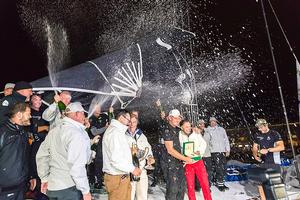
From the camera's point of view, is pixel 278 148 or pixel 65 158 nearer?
pixel 65 158

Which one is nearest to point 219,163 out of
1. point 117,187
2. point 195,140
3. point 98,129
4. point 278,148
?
point 195,140

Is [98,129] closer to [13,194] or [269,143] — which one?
[13,194]

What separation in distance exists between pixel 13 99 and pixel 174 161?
3.62m

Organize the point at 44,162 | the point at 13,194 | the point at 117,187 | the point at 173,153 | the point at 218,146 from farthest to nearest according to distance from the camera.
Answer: the point at 218,146, the point at 173,153, the point at 117,187, the point at 44,162, the point at 13,194

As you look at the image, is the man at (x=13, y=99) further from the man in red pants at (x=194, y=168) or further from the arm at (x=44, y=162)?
the man in red pants at (x=194, y=168)

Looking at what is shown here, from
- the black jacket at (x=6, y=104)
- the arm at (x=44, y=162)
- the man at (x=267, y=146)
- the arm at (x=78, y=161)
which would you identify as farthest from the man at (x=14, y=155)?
the man at (x=267, y=146)

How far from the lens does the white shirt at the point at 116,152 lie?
4.52 meters

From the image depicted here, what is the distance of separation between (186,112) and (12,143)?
32.8 feet

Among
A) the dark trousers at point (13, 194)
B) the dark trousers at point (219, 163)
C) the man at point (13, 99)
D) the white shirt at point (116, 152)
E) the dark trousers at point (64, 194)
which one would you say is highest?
the man at point (13, 99)

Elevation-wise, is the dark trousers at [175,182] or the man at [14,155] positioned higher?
the man at [14,155]

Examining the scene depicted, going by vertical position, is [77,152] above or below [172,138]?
above

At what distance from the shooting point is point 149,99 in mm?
10305

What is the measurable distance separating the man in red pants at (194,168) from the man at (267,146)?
1.33m

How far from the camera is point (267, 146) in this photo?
658 cm
